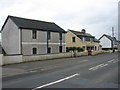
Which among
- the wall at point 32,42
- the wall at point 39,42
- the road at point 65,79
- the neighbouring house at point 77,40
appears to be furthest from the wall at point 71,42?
the road at point 65,79

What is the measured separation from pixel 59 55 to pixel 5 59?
12.5 meters

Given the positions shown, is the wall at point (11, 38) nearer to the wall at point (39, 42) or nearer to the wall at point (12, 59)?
the wall at point (39, 42)

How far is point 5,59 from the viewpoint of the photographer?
2023 cm

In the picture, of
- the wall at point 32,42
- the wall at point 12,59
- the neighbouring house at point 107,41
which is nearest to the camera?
the wall at point 12,59

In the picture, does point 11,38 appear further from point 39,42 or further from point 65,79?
point 65,79

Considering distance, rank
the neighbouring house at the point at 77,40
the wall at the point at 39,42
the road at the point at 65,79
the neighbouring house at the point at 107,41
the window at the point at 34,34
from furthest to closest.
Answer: the neighbouring house at the point at 107,41
the neighbouring house at the point at 77,40
the window at the point at 34,34
the wall at the point at 39,42
the road at the point at 65,79

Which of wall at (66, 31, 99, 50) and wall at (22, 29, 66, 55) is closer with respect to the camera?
wall at (22, 29, 66, 55)

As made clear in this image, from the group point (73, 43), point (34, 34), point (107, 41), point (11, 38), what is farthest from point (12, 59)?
point (107, 41)

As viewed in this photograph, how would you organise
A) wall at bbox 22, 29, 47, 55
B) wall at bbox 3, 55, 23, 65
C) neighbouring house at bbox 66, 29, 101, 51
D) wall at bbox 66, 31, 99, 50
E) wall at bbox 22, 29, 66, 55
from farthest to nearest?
neighbouring house at bbox 66, 29, 101, 51 → wall at bbox 66, 31, 99, 50 → wall at bbox 22, 29, 66, 55 → wall at bbox 22, 29, 47, 55 → wall at bbox 3, 55, 23, 65

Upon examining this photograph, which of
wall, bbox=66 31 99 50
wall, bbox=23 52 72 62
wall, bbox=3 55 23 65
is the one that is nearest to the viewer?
wall, bbox=3 55 23 65

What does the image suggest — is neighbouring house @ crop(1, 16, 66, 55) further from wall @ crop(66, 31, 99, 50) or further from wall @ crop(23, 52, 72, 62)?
wall @ crop(66, 31, 99, 50)

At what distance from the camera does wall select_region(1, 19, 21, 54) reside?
30.3 meters

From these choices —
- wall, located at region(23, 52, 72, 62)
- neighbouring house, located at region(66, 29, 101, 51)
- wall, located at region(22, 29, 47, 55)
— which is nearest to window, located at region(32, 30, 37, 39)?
wall, located at region(22, 29, 47, 55)

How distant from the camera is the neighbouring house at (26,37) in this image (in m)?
30.3
